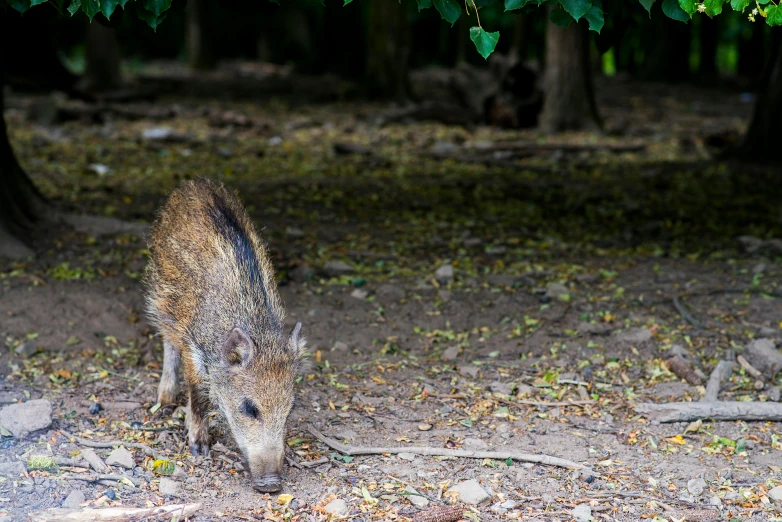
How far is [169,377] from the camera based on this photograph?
5035 mm

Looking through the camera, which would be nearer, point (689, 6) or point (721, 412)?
point (689, 6)

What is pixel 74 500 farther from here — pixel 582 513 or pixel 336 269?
pixel 336 269

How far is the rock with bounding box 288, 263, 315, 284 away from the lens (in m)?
6.86

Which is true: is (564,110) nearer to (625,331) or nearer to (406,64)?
(406,64)

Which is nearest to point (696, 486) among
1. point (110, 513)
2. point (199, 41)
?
point (110, 513)

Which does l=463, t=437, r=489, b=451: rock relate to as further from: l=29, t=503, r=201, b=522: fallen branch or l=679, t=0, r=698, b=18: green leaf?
l=679, t=0, r=698, b=18: green leaf

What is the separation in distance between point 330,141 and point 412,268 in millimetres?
5869

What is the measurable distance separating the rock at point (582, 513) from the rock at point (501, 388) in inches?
49.8

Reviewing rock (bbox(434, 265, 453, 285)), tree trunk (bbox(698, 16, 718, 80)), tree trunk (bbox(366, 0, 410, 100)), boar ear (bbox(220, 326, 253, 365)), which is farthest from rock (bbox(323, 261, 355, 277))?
tree trunk (bbox(698, 16, 718, 80))

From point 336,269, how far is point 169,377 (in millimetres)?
2283

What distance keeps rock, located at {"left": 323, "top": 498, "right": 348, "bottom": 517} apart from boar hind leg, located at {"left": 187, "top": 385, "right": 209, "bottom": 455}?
81 cm

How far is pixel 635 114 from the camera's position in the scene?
A: 1669 centimetres

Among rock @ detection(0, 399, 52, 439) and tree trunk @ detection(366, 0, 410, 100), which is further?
tree trunk @ detection(366, 0, 410, 100)

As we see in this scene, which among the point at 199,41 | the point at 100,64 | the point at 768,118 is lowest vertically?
the point at 768,118
